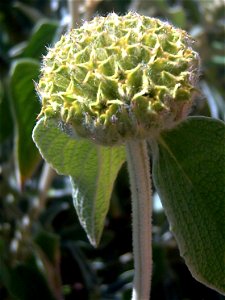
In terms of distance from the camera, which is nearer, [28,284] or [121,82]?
[121,82]

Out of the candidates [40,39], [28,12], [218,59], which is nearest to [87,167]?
[40,39]

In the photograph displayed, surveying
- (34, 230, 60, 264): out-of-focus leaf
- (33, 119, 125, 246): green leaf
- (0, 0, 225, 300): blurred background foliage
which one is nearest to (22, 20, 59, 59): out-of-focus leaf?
(0, 0, 225, 300): blurred background foliage

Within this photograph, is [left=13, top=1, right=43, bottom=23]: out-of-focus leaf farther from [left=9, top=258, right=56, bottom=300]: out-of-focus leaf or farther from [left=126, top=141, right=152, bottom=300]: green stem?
[left=126, top=141, right=152, bottom=300]: green stem

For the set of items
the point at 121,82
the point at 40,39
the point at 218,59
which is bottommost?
the point at 218,59

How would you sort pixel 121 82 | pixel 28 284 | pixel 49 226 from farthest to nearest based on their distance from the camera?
pixel 49 226, pixel 28 284, pixel 121 82

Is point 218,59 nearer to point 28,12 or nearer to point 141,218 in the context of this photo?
point 28,12

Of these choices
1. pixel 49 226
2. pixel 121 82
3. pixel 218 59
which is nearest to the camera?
pixel 121 82
